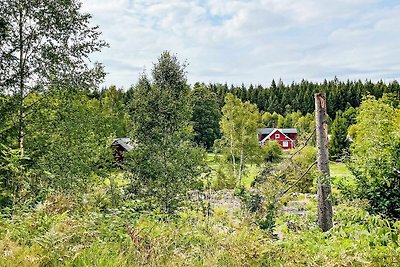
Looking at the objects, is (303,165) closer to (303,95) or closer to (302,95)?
(303,95)

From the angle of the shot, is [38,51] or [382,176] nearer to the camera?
[382,176]

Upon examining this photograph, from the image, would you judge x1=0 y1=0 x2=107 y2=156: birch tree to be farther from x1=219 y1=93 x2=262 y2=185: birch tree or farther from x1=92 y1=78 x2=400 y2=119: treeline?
x1=92 y1=78 x2=400 y2=119: treeline

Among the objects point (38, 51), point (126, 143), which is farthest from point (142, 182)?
point (38, 51)

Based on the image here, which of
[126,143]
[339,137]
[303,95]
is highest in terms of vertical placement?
[303,95]

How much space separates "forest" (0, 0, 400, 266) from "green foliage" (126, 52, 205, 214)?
0.09ft

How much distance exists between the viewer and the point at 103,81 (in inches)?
378

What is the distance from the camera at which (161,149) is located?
9.69 metres

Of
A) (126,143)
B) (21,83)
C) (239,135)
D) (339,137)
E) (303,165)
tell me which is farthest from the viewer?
(339,137)

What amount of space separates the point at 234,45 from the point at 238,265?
9.39m

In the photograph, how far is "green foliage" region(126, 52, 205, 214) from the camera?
30.9 feet

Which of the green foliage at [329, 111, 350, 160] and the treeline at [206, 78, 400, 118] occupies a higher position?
the treeline at [206, 78, 400, 118]

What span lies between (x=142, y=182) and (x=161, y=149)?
965 mm

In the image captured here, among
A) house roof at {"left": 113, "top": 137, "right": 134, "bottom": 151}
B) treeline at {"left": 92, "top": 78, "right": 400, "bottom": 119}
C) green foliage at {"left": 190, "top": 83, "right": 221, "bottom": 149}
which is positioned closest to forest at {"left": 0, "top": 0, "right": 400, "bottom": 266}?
house roof at {"left": 113, "top": 137, "right": 134, "bottom": 151}

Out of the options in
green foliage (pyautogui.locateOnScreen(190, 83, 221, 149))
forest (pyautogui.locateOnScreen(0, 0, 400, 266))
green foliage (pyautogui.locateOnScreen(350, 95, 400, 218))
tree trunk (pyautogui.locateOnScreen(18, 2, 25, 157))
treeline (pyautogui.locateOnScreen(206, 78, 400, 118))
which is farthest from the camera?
treeline (pyautogui.locateOnScreen(206, 78, 400, 118))
